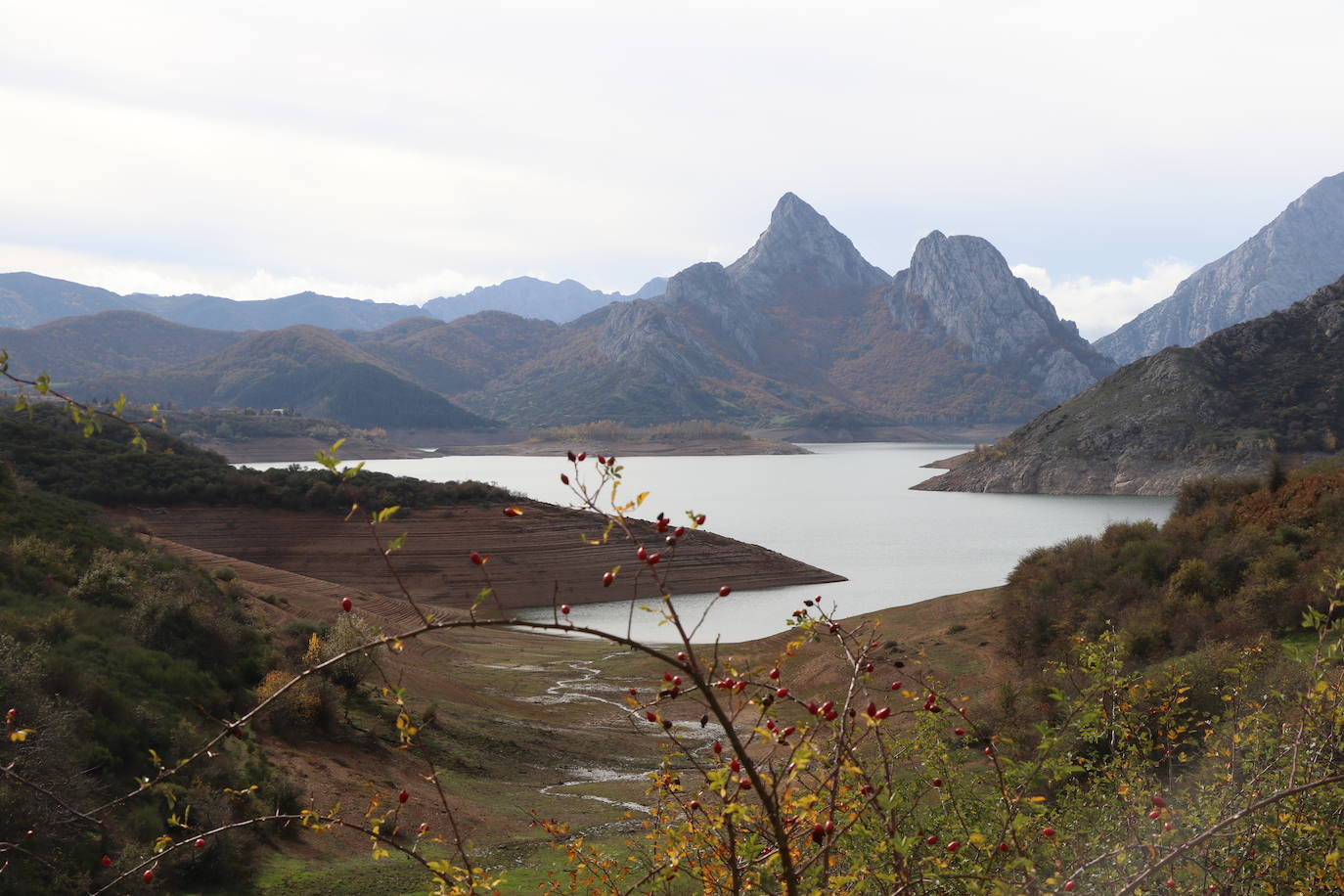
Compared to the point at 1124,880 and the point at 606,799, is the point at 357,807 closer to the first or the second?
the point at 606,799

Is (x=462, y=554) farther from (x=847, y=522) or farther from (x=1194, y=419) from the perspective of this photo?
(x=1194, y=419)

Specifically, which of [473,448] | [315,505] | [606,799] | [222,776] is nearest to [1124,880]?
[222,776]

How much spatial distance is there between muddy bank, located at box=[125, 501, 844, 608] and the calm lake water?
5.48 feet

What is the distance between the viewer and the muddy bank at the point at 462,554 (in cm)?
4756

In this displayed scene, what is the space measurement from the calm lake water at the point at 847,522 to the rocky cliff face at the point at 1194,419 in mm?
5230

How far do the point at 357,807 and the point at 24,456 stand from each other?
42.9m

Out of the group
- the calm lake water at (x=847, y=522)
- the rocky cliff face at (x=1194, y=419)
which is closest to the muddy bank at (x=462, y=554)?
the calm lake water at (x=847, y=522)

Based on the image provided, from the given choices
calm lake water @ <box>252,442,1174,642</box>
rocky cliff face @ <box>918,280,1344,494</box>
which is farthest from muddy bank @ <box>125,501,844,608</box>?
rocky cliff face @ <box>918,280,1344,494</box>

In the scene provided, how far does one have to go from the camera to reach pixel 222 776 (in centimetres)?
1252

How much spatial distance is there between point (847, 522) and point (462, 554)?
4026 centimetres

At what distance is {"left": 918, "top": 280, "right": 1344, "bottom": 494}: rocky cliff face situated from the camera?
98562 mm

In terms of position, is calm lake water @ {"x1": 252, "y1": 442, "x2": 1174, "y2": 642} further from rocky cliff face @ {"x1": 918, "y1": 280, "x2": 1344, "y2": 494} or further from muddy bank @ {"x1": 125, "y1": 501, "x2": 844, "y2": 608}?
rocky cliff face @ {"x1": 918, "y1": 280, "x2": 1344, "y2": 494}

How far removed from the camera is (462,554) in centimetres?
5006

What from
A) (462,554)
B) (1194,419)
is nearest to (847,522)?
(462,554)
